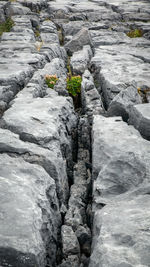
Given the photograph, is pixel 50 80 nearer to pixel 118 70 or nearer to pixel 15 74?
pixel 15 74

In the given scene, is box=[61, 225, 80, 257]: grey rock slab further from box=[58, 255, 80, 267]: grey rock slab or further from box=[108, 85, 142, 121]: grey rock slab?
box=[108, 85, 142, 121]: grey rock slab

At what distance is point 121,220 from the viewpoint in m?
4.28

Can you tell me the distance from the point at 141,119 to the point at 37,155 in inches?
→ 147

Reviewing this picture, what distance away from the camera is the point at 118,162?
5.94 metres

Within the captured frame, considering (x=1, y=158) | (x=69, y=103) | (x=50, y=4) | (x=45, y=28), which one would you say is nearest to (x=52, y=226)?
(x=1, y=158)

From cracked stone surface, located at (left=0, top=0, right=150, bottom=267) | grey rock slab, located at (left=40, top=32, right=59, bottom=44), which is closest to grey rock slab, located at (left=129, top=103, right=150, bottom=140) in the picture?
cracked stone surface, located at (left=0, top=0, right=150, bottom=267)

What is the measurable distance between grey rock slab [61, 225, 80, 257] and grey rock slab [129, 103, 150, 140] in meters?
3.95

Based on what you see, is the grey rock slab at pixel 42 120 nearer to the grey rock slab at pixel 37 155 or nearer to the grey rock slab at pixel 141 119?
the grey rock slab at pixel 37 155

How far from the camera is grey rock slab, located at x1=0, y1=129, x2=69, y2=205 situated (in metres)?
5.68

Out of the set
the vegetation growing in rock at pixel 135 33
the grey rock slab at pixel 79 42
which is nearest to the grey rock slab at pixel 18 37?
the grey rock slab at pixel 79 42

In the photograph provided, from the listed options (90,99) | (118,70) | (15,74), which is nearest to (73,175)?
(90,99)

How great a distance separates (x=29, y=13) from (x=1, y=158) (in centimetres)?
3128

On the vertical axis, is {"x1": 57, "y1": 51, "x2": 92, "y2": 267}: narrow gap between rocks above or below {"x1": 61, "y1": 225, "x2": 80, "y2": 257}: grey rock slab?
below

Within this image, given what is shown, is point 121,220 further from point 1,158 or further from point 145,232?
point 1,158
